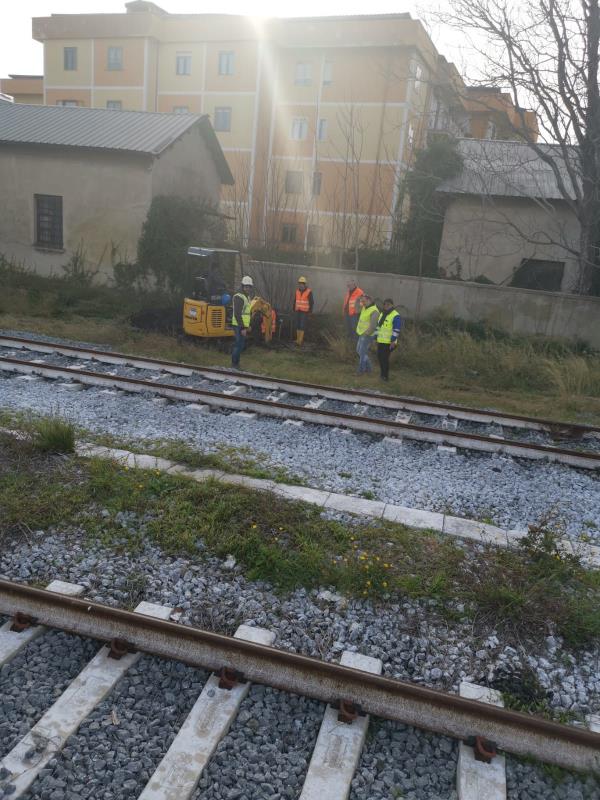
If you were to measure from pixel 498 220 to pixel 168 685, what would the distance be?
65.0 feet

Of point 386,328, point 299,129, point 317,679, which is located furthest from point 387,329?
point 299,129

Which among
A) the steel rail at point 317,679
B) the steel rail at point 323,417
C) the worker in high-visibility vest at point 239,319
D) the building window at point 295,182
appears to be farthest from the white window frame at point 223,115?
the steel rail at point 317,679

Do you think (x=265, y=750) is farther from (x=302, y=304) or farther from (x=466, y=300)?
(x=466, y=300)

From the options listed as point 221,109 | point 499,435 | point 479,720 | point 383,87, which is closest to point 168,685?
point 479,720

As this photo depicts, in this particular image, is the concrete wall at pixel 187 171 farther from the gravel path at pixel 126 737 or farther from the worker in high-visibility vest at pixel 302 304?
the gravel path at pixel 126 737

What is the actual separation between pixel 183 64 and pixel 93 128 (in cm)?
2759

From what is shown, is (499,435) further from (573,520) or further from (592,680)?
(592,680)

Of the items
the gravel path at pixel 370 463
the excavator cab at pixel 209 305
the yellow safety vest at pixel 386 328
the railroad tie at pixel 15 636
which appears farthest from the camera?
the excavator cab at pixel 209 305

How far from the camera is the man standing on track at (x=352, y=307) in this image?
14984 millimetres

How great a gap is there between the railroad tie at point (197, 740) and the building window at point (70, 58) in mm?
54163

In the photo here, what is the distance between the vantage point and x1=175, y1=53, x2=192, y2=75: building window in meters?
44.8

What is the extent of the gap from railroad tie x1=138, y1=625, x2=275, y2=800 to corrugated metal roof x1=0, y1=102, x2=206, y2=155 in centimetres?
1910

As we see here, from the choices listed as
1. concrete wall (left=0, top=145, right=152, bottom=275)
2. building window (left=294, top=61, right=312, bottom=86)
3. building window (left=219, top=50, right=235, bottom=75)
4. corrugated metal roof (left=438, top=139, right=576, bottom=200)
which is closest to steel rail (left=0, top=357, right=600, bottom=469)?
concrete wall (left=0, top=145, right=152, bottom=275)

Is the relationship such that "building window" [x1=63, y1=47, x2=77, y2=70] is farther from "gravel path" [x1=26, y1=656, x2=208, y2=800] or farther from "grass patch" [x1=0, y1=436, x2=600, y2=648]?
"gravel path" [x1=26, y1=656, x2=208, y2=800]
